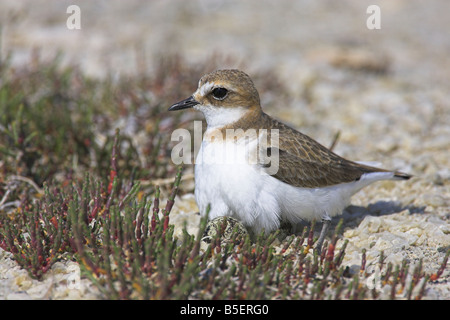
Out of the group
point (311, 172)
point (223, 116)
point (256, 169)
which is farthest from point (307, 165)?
point (223, 116)

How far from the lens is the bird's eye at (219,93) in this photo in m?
4.35

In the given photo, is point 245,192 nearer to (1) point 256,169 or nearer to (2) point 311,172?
(1) point 256,169

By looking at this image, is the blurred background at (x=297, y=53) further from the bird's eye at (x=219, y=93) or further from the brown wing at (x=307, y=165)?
the bird's eye at (x=219, y=93)

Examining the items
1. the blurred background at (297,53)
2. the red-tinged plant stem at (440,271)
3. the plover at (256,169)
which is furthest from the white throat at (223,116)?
the blurred background at (297,53)

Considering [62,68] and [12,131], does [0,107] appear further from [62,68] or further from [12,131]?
[62,68]

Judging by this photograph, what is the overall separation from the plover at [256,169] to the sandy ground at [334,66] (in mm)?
421

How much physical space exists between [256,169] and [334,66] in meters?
5.66

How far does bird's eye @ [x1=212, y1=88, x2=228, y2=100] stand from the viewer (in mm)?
4348

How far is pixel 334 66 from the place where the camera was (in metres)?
9.05

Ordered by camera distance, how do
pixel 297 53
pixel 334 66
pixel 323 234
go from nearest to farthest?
pixel 323 234 < pixel 334 66 < pixel 297 53

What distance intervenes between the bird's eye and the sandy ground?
43.8 inches

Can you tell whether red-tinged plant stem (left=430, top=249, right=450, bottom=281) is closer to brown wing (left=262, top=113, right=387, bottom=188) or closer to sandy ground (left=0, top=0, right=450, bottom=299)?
sandy ground (left=0, top=0, right=450, bottom=299)

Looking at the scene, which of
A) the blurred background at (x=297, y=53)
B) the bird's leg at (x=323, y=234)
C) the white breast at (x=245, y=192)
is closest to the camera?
the white breast at (x=245, y=192)
